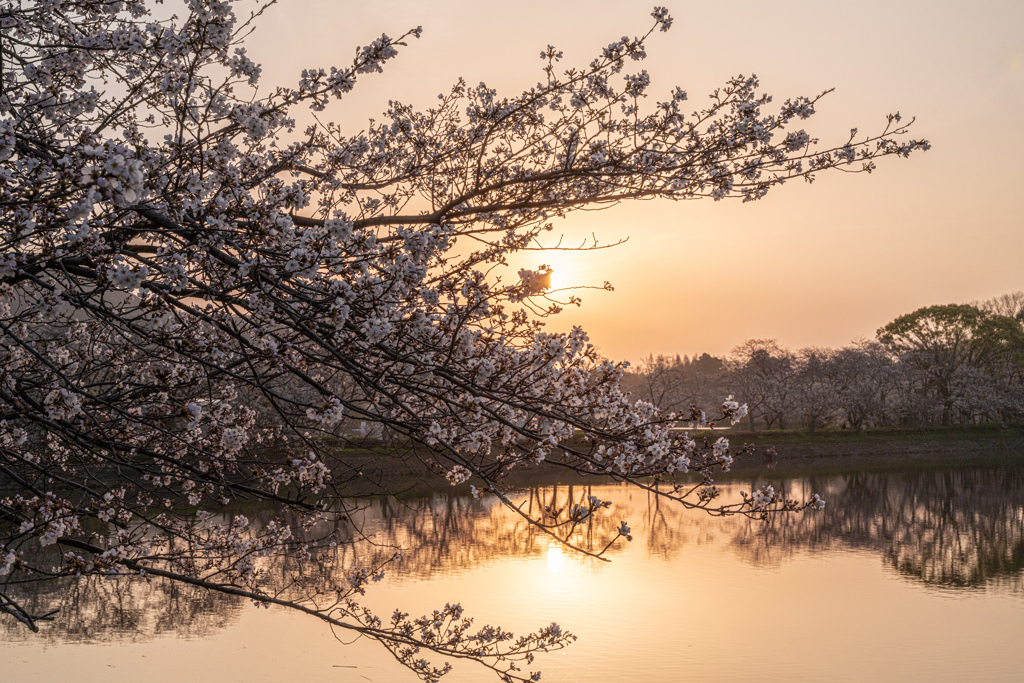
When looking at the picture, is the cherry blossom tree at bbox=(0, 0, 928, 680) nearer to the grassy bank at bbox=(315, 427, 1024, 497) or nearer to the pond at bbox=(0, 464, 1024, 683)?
the pond at bbox=(0, 464, 1024, 683)

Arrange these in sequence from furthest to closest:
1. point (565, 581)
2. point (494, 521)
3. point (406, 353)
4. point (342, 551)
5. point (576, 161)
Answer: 1. point (494, 521)
2. point (342, 551)
3. point (565, 581)
4. point (576, 161)
5. point (406, 353)

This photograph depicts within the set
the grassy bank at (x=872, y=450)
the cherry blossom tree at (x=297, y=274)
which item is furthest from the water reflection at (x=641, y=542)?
the grassy bank at (x=872, y=450)

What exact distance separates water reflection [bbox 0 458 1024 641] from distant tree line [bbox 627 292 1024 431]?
958 inches

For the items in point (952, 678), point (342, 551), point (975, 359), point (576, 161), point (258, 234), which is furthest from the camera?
point (975, 359)

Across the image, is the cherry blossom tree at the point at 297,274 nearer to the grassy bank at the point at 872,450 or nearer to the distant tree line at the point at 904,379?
the grassy bank at the point at 872,450

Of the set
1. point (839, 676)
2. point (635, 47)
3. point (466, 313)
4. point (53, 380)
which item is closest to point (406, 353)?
point (466, 313)

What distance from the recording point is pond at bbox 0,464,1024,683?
10.6 metres

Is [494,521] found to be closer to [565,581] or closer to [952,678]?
[565,581]

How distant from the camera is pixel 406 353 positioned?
13.1 feet

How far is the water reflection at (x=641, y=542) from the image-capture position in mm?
12828

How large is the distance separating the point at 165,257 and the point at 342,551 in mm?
13805

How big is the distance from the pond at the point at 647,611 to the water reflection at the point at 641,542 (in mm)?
75

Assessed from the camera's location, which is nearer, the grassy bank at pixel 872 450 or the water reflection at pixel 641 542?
the water reflection at pixel 641 542

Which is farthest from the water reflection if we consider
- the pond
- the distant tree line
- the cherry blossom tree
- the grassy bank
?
the distant tree line
